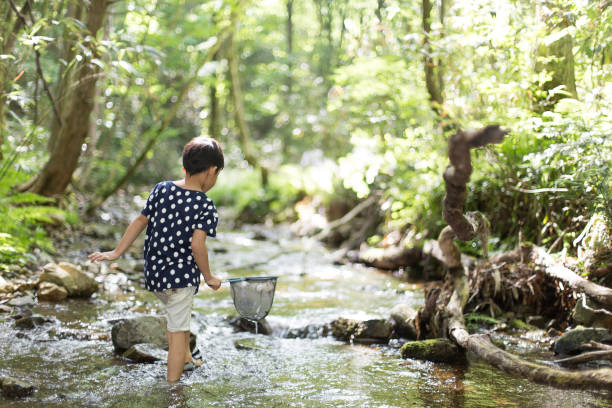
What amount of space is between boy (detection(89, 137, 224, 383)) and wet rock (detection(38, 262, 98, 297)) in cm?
240

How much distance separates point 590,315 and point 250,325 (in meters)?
2.94

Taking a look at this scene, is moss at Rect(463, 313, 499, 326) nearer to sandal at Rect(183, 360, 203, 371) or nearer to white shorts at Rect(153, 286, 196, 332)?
sandal at Rect(183, 360, 203, 371)

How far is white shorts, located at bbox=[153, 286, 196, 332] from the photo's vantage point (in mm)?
3510

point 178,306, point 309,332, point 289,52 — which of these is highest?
point 289,52

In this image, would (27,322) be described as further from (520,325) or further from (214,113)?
(214,113)

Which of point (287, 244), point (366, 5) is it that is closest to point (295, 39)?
point (366, 5)

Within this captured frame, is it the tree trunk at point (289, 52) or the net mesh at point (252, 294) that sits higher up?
the tree trunk at point (289, 52)

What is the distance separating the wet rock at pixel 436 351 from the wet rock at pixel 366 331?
23.7 inches

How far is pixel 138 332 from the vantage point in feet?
13.6

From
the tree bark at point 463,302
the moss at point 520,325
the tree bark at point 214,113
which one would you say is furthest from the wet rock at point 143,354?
the tree bark at point 214,113

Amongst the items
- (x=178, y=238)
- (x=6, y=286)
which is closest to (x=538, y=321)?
(x=178, y=238)

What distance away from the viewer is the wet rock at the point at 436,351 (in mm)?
4027

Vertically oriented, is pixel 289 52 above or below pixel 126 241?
above

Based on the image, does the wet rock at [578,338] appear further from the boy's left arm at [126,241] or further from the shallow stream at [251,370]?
the boy's left arm at [126,241]
